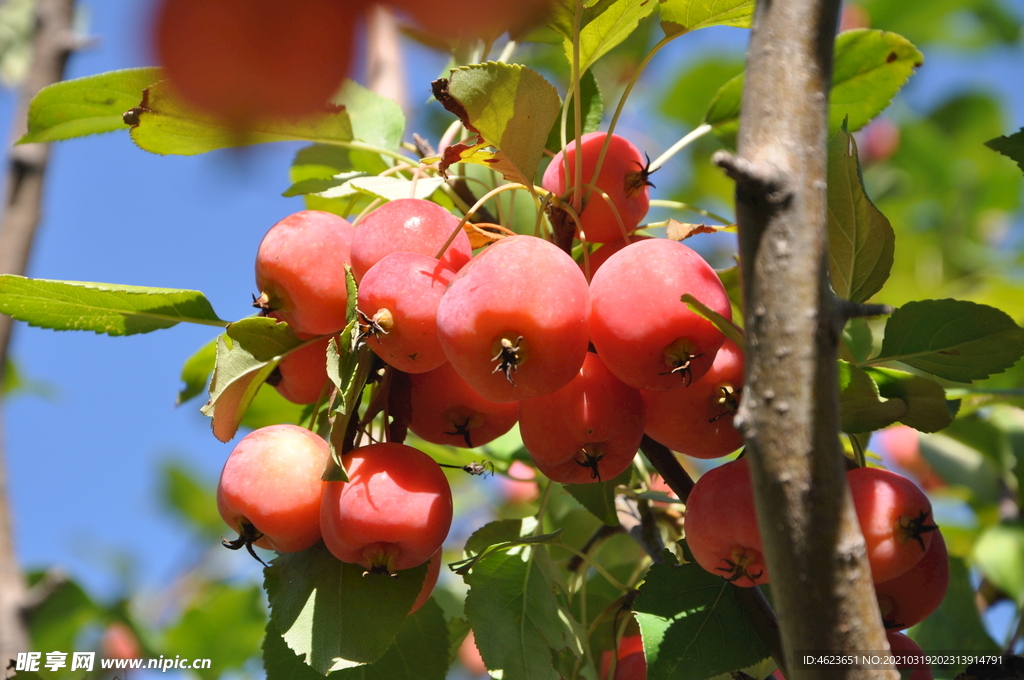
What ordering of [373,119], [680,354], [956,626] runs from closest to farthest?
1. [680,354]
2. [373,119]
3. [956,626]

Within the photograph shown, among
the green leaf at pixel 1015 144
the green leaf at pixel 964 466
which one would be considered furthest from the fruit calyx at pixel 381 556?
the green leaf at pixel 964 466

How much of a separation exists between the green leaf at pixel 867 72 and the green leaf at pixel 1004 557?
1.13 meters

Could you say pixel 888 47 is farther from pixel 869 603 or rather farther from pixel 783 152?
pixel 869 603

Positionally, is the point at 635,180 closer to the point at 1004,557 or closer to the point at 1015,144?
the point at 1015,144

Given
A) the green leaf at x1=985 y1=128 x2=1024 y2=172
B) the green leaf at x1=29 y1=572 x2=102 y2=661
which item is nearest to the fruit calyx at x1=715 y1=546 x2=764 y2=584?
the green leaf at x1=985 y1=128 x2=1024 y2=172

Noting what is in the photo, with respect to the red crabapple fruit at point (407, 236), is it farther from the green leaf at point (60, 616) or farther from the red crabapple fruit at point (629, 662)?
the green leaf at point (60, 616)

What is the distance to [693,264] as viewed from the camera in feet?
2.78

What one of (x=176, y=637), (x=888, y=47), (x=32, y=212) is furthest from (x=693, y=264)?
(x=176, y=637)

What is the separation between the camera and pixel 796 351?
0.55m

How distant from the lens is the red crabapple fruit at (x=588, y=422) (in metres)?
0.87

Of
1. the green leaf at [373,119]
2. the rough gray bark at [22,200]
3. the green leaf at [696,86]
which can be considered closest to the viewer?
the green leaf at [373,119]

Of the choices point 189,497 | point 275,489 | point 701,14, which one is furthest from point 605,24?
point 189,497

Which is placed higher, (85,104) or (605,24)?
(605,24)

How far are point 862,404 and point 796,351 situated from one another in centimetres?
36
